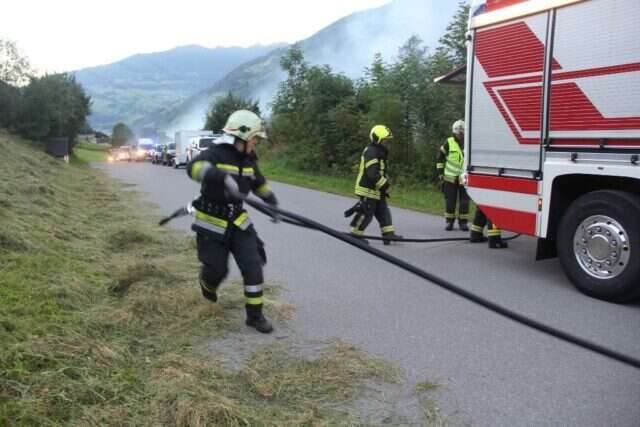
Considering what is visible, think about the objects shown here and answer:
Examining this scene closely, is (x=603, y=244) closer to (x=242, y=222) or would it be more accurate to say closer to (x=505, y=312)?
(x=505, y=312)

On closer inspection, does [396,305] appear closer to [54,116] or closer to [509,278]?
[509,278]

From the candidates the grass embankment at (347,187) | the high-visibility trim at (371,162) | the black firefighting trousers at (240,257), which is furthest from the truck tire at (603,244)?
the grass embankment at (347,187)

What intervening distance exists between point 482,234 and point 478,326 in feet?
12.7

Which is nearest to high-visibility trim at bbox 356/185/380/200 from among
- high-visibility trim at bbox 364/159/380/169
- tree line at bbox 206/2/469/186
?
high-visibility trim at bbox 364/159/380/169

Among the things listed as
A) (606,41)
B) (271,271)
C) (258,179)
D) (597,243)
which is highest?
(606,41)

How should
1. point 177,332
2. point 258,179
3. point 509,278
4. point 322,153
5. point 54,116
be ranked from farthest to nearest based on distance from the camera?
point 54,116 → point 322,153 → point 509,278 → point 258,179 → point 177,332

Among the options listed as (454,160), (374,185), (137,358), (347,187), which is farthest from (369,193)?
(347,187)

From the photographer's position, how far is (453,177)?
10047mm

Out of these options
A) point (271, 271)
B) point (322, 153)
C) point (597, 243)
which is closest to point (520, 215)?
point (597, 243)

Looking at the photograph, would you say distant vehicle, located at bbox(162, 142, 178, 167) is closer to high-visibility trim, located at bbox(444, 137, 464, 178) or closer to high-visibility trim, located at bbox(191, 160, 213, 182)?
high-visibility trim, located at bbox(444, 137, 464, 178)

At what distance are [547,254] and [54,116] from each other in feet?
111

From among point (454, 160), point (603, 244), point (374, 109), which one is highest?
point (374, 109)

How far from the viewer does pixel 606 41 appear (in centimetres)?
542

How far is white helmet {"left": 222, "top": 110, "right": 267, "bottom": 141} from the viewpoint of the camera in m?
4.75
